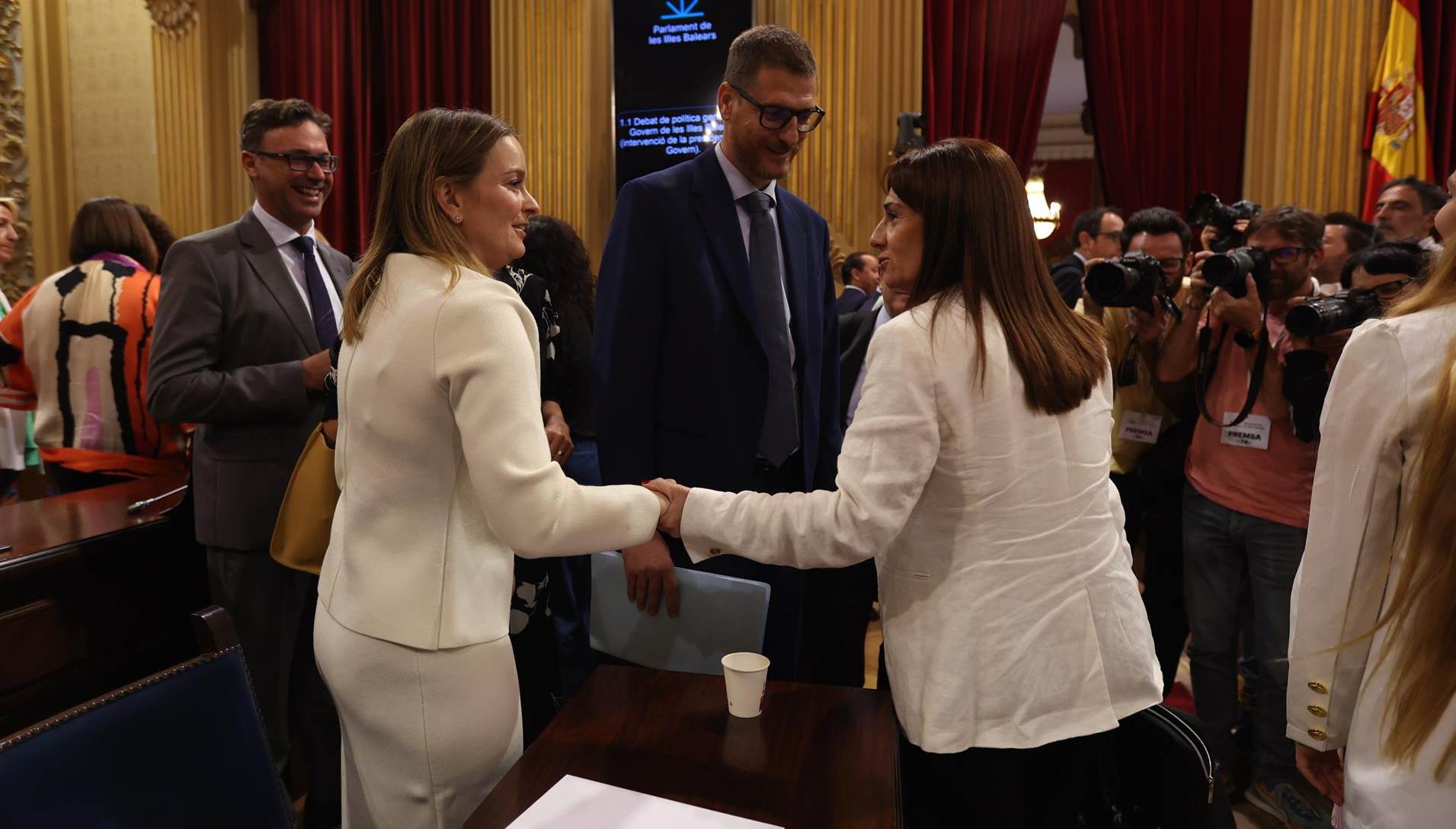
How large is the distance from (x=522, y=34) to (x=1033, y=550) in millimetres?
4951

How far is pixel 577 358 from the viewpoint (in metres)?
2.95

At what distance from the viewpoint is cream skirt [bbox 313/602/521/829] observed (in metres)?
1.19

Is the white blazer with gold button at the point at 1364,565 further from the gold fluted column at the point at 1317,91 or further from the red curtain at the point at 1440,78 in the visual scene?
the red curtain at the point at 1440,78

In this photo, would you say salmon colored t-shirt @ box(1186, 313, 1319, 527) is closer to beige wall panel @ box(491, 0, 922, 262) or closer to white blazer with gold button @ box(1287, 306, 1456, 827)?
white blazer with gold button @ box(1287, 306, 1456, 827)

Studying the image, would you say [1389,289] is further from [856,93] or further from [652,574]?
[856,93]

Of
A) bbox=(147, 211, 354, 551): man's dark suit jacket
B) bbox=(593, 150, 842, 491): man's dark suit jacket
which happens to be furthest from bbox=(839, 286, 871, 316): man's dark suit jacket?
bbox=(147, 211, 354, 551): man's dark suit jacket

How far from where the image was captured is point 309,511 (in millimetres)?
1608

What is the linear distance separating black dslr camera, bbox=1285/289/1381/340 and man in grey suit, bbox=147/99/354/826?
83.5 inches

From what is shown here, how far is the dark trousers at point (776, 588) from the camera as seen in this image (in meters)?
1.94

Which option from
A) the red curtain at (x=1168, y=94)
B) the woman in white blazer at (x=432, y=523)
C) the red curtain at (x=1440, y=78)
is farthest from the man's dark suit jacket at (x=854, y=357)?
the red curtain at (x=1440, y=78)

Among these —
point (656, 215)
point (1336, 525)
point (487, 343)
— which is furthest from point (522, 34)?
point (1336, 525)

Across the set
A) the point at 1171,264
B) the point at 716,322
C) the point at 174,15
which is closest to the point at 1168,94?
the point at 1171,264

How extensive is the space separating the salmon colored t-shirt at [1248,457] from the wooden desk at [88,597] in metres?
2.62

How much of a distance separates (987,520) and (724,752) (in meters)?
0.47
